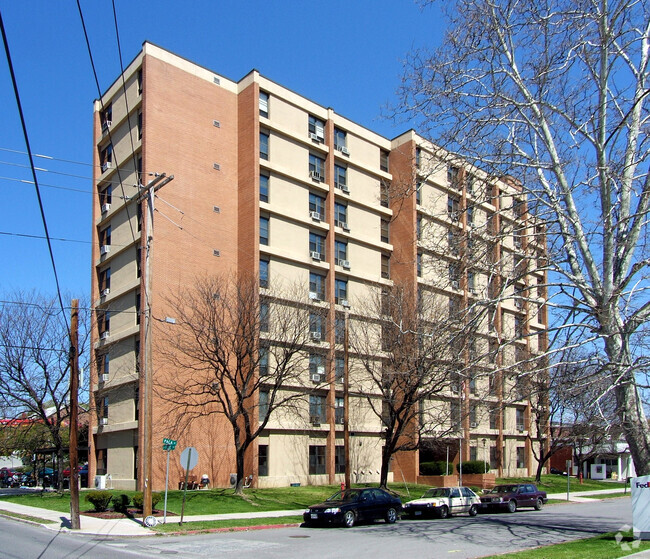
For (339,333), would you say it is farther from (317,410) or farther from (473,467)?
(473,467)

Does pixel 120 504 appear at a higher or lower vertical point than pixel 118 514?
higher

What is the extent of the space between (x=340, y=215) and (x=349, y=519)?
28438mm

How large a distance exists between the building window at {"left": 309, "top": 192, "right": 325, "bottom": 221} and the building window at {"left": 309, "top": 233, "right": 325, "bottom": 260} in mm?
1253

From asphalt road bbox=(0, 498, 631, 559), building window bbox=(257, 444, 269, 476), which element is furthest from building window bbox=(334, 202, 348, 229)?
asphalt road bbox=(0, 498, 631, 559)

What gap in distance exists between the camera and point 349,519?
23.4 meters

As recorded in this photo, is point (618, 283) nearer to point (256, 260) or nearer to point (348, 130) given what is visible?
point (256, 260)

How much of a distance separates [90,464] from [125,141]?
65.0 ft

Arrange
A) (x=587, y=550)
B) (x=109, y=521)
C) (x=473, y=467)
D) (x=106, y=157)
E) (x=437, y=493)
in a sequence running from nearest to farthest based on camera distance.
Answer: (x=587, y=550)
(x=109, y=521)
(x=437, y=493)
(x=106, y=157)
(x=473, y=467)

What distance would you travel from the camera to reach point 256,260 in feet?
134

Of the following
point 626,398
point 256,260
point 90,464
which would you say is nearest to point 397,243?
point 256,260

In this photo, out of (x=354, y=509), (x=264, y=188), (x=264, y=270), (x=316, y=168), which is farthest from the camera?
(x=316, y=168)

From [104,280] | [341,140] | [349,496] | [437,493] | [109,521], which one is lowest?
[437,493]

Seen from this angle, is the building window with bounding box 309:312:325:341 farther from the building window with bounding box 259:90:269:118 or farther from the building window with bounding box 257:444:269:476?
the building window with bounding box 259:90:269:118

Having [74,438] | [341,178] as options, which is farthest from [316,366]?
[74,438]
